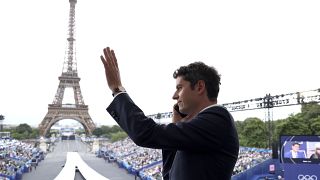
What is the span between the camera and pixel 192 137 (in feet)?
5.35

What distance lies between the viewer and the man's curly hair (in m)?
1.80

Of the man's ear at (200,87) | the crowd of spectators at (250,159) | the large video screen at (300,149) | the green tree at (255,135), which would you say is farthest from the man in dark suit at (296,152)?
the green tree at (255,135)

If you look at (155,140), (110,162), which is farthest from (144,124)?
(110,162)

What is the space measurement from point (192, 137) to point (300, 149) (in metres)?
14.8

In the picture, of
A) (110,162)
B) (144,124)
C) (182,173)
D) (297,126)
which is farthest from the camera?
(110,162)

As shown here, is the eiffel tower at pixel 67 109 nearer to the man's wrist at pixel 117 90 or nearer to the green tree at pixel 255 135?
the green tree at pixel 255 135

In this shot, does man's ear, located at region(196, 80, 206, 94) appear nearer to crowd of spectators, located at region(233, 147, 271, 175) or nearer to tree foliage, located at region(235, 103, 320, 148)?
crowd of spectators, located at region(233, 147, 271, 175)

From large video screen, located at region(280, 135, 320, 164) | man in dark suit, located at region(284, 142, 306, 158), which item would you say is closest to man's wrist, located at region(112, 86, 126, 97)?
large video screen, located at region(280, 135, 320, 164)

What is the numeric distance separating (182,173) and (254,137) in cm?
4507

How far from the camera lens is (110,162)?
4269 cm

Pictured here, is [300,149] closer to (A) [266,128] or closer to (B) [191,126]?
(B) [191,126]

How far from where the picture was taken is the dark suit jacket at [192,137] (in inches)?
63.6

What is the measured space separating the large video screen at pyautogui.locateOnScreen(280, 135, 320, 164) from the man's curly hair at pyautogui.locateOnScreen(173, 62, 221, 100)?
559 inches

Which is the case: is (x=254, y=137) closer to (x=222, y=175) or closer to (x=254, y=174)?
(x=254, y=174)
